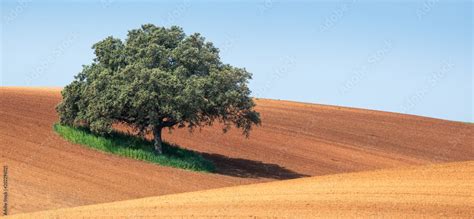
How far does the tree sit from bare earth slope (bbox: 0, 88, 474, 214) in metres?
3.00

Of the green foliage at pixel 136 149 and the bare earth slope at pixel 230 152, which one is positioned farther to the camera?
the green foliage at pixel 136 149

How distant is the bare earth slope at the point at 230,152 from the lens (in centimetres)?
3950

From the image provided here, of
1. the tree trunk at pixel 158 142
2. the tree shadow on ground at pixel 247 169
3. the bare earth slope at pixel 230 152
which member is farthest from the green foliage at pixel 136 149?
the tree shadow on ground at pixel 247 169

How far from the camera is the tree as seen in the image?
4928 cm

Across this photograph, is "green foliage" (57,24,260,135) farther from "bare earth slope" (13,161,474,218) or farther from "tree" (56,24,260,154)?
"bare earth slope" (13,161,474,218)

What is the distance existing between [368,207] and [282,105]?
80159 millimetres

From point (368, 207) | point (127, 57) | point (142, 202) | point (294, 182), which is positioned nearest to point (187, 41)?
point (127, 57)

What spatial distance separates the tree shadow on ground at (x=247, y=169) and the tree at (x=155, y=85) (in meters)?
3.35

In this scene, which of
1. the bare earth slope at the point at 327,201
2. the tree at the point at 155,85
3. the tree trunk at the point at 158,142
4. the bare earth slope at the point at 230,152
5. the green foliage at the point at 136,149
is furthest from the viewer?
the tree trunk at the point at 158,142

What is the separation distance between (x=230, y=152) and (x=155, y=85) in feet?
46.2

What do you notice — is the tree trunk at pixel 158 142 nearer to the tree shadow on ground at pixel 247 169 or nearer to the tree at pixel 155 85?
the tree at pixel 155 85

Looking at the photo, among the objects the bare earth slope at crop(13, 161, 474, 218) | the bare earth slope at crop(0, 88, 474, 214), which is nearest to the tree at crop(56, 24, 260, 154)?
the bare earth slope at crop(0, 88, 474, 214)

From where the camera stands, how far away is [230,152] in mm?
61906

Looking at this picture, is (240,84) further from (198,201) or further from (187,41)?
(198,201)
